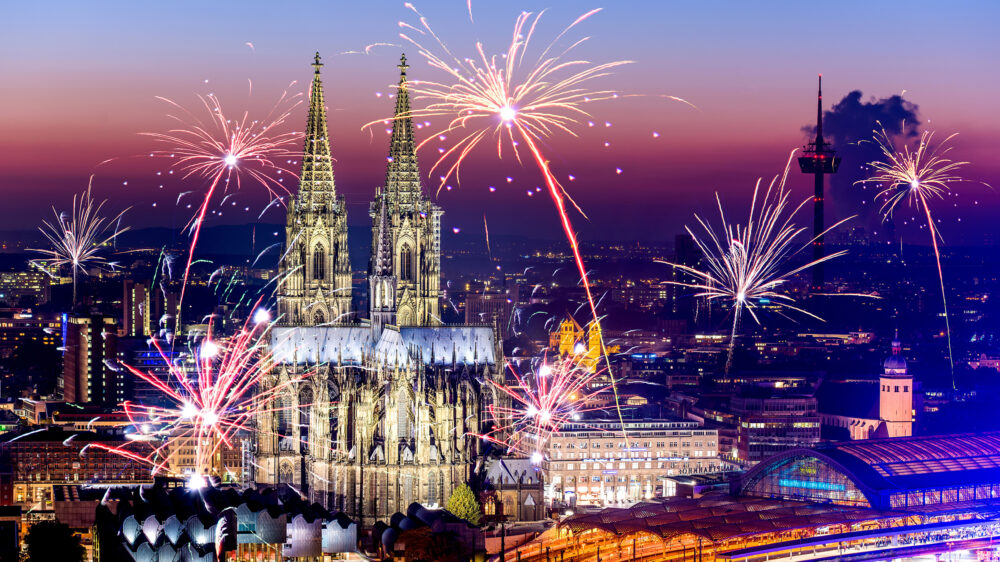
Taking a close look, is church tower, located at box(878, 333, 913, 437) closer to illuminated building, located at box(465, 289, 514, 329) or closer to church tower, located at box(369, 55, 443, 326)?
church tower, located at box(369, 55, 443, 326)

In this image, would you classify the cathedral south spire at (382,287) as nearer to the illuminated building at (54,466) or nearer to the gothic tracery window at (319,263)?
the gothic tracery window at (319,263)

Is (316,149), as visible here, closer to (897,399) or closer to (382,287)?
(382,287)

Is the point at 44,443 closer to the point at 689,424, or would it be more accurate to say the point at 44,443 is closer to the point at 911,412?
the point at 689,424

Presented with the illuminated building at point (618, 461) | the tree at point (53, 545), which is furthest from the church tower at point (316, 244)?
the tree at point (53, 545)

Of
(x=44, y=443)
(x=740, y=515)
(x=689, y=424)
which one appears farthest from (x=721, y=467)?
(x=44, y=443)

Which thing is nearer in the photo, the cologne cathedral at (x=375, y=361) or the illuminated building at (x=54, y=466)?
the cologne cathedral at (x=375, y=361)

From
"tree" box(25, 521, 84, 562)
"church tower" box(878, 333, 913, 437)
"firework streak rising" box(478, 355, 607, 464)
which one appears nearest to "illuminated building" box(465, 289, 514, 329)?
"firework streak rising" box(478, 355, 607, 464)
